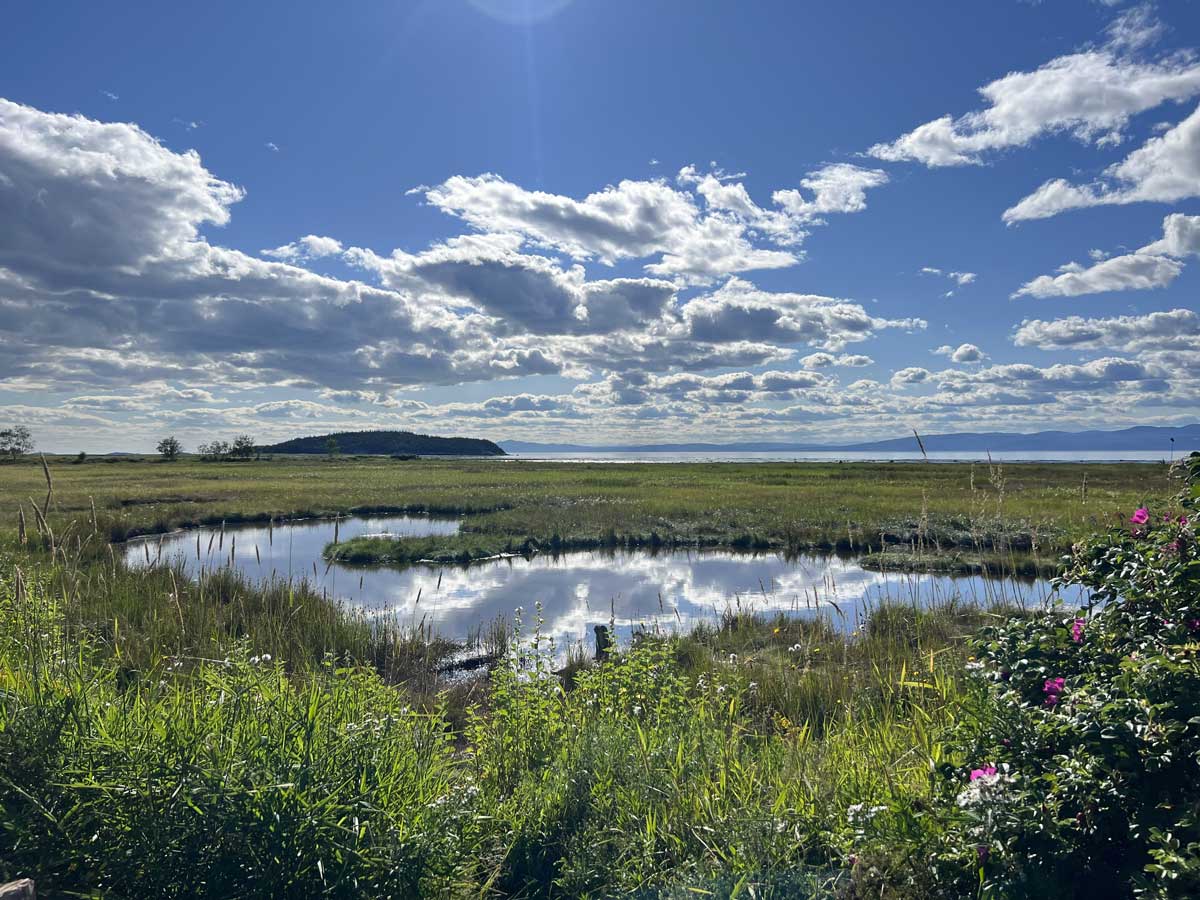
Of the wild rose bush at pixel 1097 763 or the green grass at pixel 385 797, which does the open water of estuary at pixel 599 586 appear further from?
the wild rose bush at pixel 1097 763

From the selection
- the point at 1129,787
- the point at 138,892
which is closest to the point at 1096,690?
the point at 1129,787

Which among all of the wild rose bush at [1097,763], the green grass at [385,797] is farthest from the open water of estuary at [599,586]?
the wild rose bush at [1097,763]

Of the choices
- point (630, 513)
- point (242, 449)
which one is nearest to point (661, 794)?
point (630, 513)

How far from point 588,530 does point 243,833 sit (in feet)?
78.2

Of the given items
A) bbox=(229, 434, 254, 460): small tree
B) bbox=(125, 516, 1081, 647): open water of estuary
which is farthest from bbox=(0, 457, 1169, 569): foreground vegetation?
bbox=(229, 434, 254, 460): small tree

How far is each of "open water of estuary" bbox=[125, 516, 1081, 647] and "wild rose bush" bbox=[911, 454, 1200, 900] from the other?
7548 mm

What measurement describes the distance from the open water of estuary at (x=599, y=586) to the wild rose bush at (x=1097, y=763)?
7548 mm

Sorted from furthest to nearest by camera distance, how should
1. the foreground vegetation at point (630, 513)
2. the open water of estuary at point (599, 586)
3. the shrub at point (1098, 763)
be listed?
the foreground vegetation at point (630, 513)
the open water of estuary at point (599, 586)
the shrub at point (1098, 763)

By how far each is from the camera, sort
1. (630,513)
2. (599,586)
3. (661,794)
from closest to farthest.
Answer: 1. (661,794)
2. (599,586)
3. (630,513)

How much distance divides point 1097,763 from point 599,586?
15.5 m

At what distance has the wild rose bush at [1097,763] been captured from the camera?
2572 mm

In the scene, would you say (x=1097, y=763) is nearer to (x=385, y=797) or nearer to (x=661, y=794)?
(x=661, y=794)

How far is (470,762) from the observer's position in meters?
4.74

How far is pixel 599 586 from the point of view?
1781 cm
